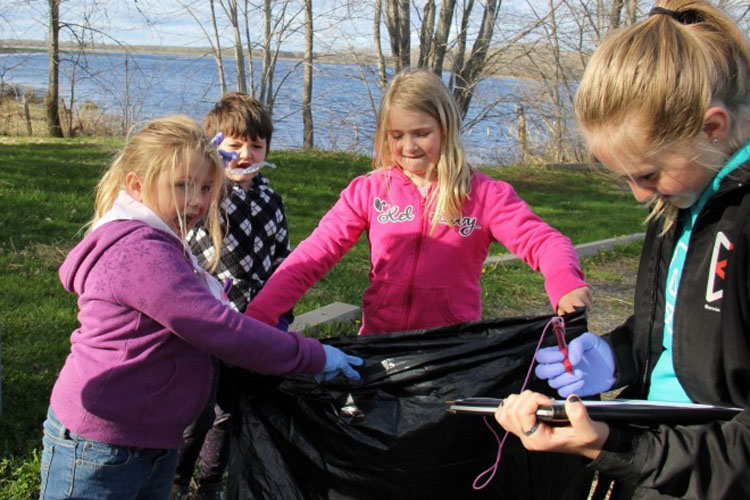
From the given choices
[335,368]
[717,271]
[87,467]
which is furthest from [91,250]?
[717,271]

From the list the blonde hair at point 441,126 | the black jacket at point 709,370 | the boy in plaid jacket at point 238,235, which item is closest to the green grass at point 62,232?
the boy in plaid jacket at point 238,235

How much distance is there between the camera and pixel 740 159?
4.12ft

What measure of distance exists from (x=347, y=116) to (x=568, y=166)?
4333 mm

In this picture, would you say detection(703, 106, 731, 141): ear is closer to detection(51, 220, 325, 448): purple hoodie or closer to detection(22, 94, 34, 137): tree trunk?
detection(51, 220, 325, 448): purple hoodie

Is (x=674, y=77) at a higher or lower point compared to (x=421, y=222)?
higher

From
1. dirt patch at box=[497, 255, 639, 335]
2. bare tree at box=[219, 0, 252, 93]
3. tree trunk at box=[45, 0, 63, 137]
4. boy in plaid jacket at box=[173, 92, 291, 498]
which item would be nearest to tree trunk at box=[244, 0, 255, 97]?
bare tree at box=[219, 0, 252, 93]

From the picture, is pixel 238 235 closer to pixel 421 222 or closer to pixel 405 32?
pixel 421 222

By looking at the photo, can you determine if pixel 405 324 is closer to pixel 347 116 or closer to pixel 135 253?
pixel 135 253

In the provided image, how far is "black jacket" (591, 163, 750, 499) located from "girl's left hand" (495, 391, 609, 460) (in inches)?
1.1

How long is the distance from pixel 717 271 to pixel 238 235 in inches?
70.8

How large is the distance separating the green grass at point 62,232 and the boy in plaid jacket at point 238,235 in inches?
19.4

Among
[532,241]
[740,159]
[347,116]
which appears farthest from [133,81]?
[740,159]

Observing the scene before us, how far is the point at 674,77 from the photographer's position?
4.11 ft

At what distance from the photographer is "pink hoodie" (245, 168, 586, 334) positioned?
2266 millimetres
